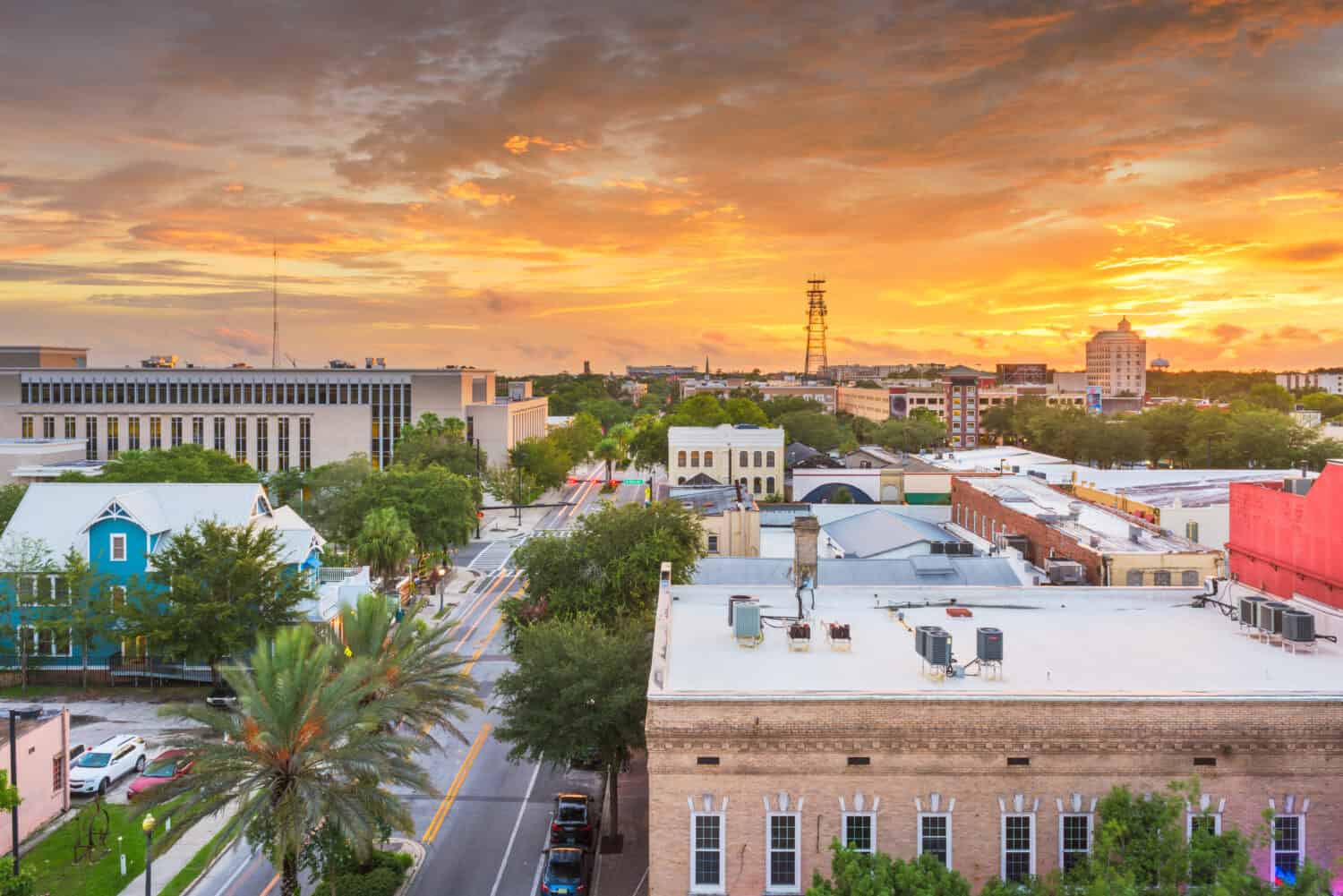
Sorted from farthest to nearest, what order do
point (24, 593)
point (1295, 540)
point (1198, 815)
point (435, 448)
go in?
point (435, 448) → point (24, 593) → point (1295, 540) → point (1198, 815)

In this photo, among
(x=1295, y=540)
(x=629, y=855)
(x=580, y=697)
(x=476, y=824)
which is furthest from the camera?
(x=476, y=824)

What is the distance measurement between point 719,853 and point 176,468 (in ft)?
237

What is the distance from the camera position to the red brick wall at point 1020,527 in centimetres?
4334

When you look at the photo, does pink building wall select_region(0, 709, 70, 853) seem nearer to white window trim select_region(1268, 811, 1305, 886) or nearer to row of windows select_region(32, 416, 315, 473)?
white window trim select_region(1268, 811, 1305, 886)

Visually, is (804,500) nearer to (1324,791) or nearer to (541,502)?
(541,502)

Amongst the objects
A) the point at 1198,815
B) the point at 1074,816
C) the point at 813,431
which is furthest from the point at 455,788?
the point at 813,431

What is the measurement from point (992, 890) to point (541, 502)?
103 m

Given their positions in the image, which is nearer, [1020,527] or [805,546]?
[805,546]

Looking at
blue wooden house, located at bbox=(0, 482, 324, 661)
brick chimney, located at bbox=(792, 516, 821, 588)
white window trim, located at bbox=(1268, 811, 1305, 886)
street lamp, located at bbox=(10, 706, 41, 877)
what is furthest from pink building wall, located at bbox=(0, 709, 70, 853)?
white window trim, located at bbox=(1268, 811, 1305, 886)

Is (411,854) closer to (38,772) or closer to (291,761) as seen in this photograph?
(291,761)

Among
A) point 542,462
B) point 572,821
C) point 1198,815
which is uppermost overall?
point 542,462

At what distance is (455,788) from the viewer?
35844 millimetres

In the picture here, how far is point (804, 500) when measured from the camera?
97.3m

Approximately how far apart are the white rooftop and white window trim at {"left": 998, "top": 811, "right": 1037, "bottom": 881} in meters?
25.7
